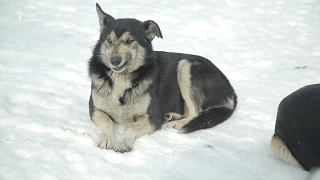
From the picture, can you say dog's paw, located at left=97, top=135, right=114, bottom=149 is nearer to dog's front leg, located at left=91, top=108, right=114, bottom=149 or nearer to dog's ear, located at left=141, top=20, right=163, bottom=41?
dog's front leg, located at left=91, top=108, right=114, bottom=149

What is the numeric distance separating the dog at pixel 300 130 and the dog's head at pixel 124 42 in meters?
1.96

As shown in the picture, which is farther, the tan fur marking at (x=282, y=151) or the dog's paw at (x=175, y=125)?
the dog's paw at (x=175, y=125)

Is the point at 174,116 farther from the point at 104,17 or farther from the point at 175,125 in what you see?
the point at 104,17

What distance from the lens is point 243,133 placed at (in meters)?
5.09

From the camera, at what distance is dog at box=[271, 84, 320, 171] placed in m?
3.84

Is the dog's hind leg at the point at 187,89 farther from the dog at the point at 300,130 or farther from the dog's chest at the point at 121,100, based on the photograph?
the dog at the point at 300,130

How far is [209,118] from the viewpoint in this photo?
5.27m

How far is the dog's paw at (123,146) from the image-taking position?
4.13 meters

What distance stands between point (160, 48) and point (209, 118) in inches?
123

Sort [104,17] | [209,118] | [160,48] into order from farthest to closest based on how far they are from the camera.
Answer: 1. [160,48]
2. [209,118]
3. [104,17]

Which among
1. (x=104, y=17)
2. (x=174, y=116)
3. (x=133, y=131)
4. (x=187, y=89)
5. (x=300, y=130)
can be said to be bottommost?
(x=174, y=116)

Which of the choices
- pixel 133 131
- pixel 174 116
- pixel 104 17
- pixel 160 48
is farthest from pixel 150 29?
pixel 160 48

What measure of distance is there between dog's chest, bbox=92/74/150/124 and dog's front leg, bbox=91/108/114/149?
13cm


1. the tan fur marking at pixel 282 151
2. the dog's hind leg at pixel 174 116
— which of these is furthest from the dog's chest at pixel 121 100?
the tan fur marking at pixel 282 151
